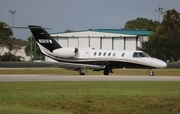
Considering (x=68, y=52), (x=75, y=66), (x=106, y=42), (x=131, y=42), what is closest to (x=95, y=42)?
(x=106, y=42)

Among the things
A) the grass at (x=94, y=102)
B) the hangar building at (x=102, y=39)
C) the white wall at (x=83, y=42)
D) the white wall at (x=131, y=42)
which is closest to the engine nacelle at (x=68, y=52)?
the grass at (x=94, y=102)

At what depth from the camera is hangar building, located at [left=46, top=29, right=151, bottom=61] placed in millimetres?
98500

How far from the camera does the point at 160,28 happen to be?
345 ft

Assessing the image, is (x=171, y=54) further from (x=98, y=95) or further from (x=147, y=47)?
(x=98, y=95)

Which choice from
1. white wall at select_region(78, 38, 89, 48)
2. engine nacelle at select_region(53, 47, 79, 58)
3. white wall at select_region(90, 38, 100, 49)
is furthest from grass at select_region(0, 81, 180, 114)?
white wall at select_region(78, 38, 89, 48)

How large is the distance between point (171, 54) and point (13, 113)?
254ft

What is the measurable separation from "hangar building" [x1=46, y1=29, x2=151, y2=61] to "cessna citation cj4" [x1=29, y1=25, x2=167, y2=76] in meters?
50.4

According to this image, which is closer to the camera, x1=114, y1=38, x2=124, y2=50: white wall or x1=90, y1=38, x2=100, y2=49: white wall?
x1=114, y1=38, x2=124, y2=50: white wall

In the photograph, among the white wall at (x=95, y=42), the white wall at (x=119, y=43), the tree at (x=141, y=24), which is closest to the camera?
the white wall at (x=119, y=43)

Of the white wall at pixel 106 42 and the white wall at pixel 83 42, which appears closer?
the white wall at pixel 106 42

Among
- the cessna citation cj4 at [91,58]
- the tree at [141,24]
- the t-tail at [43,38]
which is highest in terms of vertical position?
the tree at [141,24]

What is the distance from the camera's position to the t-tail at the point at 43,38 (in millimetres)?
47750

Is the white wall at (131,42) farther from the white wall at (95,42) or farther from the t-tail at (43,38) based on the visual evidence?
the t-tail at (43,38)

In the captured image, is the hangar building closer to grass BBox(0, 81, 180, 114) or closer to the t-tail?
the t-tail
